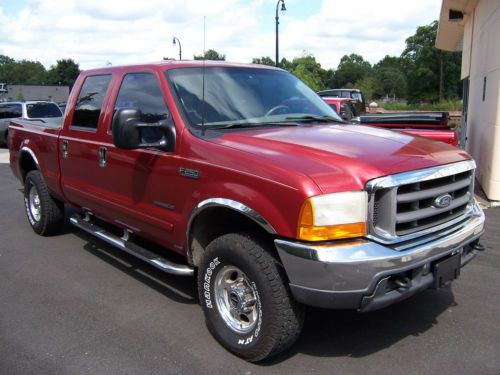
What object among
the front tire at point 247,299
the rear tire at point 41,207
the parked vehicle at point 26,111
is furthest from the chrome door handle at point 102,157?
the parked vehicle at point 26,111

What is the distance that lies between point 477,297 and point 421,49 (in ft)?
258

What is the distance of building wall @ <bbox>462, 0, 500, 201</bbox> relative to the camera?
8035mm

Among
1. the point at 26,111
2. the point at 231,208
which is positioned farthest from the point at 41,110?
the point at 231,208

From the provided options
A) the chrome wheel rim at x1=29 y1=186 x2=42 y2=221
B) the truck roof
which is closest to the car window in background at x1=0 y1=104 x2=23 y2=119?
the chrome wheel rim at x1=29 y1=186 x2=42 y2=221

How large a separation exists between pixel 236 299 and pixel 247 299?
0.38 ft

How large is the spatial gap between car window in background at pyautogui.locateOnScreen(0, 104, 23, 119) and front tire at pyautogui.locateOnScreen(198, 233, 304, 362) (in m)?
17.5

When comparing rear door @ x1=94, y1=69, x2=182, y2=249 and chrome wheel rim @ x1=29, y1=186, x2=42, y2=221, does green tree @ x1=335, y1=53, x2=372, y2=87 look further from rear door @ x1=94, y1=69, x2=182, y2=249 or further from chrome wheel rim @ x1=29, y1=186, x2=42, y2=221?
rear door @ x1=94, y1=69, x2=182, y2=249

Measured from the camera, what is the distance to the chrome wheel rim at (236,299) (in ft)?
10.8

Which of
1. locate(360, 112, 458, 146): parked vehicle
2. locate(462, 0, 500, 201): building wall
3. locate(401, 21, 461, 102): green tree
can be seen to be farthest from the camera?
locate(401, 21, 461, 102): green tree

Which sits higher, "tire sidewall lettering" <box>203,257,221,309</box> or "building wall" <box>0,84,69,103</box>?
"building wall" <box>0,84,69,103</box>

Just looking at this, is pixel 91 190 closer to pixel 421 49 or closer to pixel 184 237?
pixel 184 237

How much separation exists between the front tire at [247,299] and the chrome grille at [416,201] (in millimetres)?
679

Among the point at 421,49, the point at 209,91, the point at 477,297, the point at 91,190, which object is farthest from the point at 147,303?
the point at 421,49

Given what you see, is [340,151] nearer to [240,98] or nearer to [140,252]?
[240,98]
